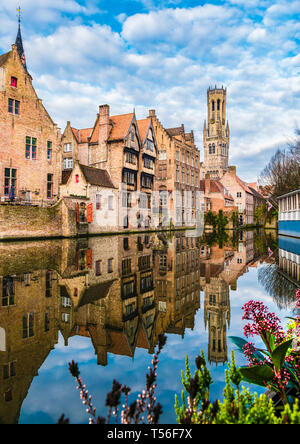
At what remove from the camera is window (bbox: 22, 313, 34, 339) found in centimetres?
528

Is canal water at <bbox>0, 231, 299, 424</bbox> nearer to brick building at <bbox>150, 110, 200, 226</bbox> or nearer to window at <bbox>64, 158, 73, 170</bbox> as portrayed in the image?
window at <bbox>64, 158, 73, 170</bbox>

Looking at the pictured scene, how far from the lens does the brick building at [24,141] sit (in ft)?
97.5

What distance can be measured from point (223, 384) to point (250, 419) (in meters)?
1.65

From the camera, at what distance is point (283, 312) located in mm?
6852

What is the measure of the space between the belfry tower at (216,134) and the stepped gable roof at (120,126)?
393 feet

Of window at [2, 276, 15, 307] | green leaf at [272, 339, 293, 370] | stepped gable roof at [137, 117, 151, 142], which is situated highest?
stepped gable roof at [137, 117, 151, 142]

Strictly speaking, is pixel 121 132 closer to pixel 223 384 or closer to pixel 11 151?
pixel 11 151

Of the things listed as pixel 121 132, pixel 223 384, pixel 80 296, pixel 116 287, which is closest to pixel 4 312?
pixel 80 296

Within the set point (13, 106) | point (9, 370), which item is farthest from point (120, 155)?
point (9, 370)

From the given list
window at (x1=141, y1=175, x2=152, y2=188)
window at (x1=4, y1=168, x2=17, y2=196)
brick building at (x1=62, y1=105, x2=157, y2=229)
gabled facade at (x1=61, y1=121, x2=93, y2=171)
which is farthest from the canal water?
window at (x1=141, y1=175, x2=152, y2=188)

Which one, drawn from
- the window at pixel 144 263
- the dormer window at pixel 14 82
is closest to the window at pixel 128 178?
the dormer window at pixel 14 82

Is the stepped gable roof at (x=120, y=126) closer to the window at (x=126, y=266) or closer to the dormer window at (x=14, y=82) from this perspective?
the dormer window at (x=14, y=82)

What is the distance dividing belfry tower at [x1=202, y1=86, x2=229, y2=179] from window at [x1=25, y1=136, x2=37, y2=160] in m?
135

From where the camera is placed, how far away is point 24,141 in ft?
104
